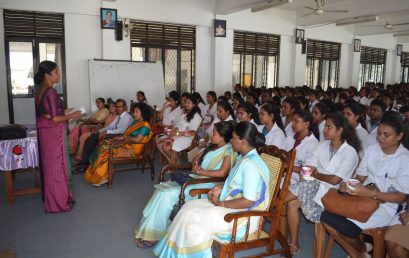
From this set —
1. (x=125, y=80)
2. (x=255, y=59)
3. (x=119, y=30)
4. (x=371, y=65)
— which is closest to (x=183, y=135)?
(x=125, y=80)

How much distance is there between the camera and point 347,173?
254 centimetres

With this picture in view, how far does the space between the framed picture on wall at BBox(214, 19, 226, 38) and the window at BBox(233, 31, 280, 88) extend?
2.35ft

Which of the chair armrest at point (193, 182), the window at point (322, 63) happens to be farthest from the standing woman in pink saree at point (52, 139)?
the window at point (322, 63)

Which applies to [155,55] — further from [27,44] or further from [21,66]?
[21,66]

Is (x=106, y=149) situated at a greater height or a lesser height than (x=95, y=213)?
greater

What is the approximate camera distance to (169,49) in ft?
26.9

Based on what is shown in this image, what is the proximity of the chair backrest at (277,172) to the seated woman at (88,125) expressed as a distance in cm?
386

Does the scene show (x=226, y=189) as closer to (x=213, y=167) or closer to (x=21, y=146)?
(x=213, y=167)

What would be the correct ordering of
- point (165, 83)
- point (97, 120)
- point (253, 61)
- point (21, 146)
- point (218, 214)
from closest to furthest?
point (218, 214)
point (21, 146)
point (97, 120)
point (165, 83)
point (253, 61)

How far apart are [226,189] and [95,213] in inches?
66.1

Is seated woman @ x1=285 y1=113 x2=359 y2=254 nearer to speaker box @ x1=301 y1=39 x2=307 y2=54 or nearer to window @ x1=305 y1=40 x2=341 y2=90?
speaker box @ x1=301 y1=39 x2=307 y2=54

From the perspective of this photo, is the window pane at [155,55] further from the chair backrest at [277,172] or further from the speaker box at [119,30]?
the chair backrest at [277,172]

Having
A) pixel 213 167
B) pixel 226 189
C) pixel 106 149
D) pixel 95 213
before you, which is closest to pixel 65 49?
pixel 106 149

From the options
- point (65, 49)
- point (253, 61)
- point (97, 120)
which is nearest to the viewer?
point (97, 120)
